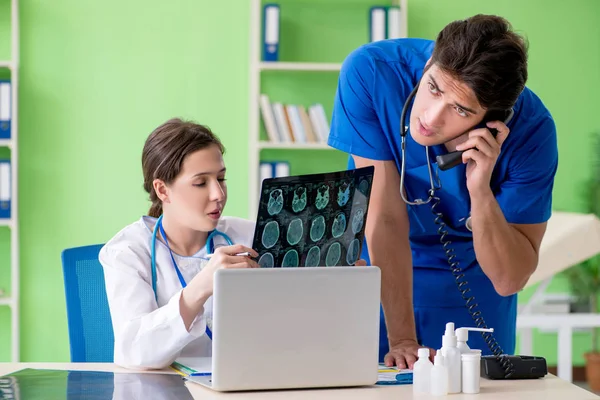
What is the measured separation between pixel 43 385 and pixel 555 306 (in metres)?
3.40

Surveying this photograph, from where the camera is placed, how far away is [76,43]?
13.4 ft

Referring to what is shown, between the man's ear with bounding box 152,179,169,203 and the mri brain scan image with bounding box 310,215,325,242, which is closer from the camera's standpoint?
the mri brain scan image with bounding box 310,215,325,242

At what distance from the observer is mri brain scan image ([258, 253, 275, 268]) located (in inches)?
49.8

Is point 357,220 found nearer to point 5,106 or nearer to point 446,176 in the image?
point 446,176

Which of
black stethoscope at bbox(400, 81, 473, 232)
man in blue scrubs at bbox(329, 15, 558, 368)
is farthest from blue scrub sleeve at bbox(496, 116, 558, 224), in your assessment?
black stethoscope at bbox(400, 81, 473, 232)

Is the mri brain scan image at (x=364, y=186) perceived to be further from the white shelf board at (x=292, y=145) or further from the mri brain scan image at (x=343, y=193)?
the white shelf board at (x=292, y=145)

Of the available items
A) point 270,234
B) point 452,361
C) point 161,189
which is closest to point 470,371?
point 452,361

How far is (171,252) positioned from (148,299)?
21cm

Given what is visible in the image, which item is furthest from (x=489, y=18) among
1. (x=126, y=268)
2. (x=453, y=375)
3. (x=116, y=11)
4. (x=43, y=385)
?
(x=116, y=11)

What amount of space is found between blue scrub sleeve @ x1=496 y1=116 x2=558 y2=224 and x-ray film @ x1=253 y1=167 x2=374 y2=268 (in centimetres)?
61

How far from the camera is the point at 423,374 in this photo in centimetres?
128

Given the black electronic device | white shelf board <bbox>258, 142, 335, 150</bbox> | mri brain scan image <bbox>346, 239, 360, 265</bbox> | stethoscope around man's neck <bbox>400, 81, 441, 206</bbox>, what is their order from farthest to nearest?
1. white shelf board <bbox>258, 142, 335, 150</bbox>
2. stethoscope around man's neck <bbox>400, 81, 441, 206</bbox>
3. the black electronic device
4. mri brain scan image <bbox>346, 239, 360, 265</bbox>

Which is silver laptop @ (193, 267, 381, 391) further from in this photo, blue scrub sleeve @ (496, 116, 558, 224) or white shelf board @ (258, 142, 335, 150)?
white shelf board @ (258, 142, 335, 150)

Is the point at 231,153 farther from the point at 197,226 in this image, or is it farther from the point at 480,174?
the point at 480,174
